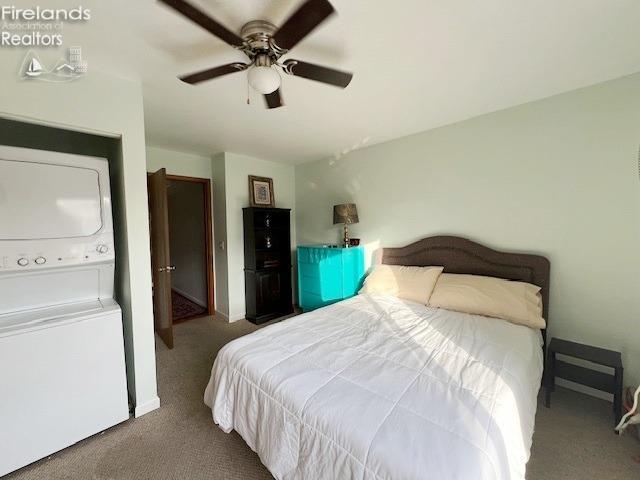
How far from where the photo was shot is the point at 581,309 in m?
2.08

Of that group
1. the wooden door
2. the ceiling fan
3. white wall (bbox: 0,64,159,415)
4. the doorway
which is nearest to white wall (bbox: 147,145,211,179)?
the doorway

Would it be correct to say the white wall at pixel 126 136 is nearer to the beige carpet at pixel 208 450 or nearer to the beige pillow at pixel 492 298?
the beige carpet at pixel 208 450

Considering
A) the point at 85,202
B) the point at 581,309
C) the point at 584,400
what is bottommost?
the point at 584,400

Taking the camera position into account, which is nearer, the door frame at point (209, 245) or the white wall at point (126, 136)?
the white wall at point (126, 136)

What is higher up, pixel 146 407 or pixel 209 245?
pixel 209 245

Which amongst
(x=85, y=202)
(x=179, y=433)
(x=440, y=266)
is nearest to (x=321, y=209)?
(x=440, y=266)

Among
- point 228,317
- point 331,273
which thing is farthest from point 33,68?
point 228,317

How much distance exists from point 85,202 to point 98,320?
79 cm

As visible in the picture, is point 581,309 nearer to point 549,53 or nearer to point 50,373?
point 549,53

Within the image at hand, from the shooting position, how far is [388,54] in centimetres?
160

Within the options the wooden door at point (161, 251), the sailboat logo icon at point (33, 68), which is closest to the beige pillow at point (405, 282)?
the wooden door at point (161, 251)

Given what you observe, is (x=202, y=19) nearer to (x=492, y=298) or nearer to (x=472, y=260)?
(x=492, y=298)

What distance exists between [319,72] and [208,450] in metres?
2.34

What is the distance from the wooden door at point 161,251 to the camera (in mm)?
2672
